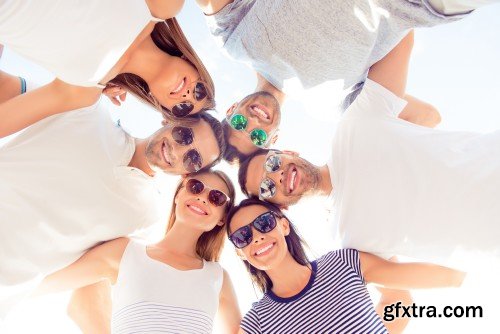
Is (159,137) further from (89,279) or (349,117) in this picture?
(349,117)

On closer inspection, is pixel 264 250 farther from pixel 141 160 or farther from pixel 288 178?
pixel 141 160

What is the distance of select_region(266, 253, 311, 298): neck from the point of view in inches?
138

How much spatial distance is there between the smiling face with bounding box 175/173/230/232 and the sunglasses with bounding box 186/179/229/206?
0.08 ft

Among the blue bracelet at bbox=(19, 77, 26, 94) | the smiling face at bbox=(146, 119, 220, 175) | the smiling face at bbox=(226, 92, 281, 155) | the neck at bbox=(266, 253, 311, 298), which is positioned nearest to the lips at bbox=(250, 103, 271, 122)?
the smiling face at bbox=(226, 92, 281, 155)

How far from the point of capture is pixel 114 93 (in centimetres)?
336

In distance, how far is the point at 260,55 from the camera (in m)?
3.74

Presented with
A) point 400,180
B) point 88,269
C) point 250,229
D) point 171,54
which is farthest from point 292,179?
point 88,269

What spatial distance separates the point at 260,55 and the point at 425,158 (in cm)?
173

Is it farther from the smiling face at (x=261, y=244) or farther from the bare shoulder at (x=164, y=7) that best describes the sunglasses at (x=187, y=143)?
the bare shoulder at (x=164, y=7)

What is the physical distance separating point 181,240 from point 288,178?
1.20m

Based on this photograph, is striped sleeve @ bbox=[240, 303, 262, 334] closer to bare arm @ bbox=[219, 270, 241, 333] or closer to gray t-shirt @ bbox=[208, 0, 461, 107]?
bare arm @ bbox=[219, 270, 241, 333]

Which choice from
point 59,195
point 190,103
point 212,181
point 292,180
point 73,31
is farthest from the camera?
point 212,181

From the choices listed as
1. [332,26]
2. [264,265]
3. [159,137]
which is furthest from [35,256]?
[332,26]

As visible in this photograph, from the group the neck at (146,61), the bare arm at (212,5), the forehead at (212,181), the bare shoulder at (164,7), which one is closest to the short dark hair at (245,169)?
the forehead at (212,181)
